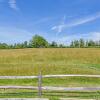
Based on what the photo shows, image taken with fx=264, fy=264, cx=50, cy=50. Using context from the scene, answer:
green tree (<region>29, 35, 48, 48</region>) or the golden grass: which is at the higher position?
green tree (<region>29, 35, 48, 48</region>)

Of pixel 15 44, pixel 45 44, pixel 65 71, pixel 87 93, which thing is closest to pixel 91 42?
pixel 45 44

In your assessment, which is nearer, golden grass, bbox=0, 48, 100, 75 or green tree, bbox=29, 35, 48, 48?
golden grass, bbox=0, 48, 100, 75

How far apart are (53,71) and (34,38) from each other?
124 meters

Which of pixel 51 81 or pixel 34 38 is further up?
pixel 34 38

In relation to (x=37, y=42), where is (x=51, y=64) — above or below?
below

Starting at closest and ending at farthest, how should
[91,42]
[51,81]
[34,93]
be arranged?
1. [34,93]
2. [51,81]
3. [91,42]

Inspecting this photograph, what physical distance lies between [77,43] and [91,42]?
914 cm

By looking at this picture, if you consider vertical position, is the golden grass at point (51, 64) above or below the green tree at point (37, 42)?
below

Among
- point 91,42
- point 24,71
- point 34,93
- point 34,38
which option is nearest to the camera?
point 34,93

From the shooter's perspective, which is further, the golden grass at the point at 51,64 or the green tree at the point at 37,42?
the green tree at the point at 37,42

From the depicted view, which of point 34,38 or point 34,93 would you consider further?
point 34,38

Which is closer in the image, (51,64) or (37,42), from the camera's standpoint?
(51,64)

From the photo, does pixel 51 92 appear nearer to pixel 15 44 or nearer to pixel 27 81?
pixel 27 81

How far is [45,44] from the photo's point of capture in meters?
147
